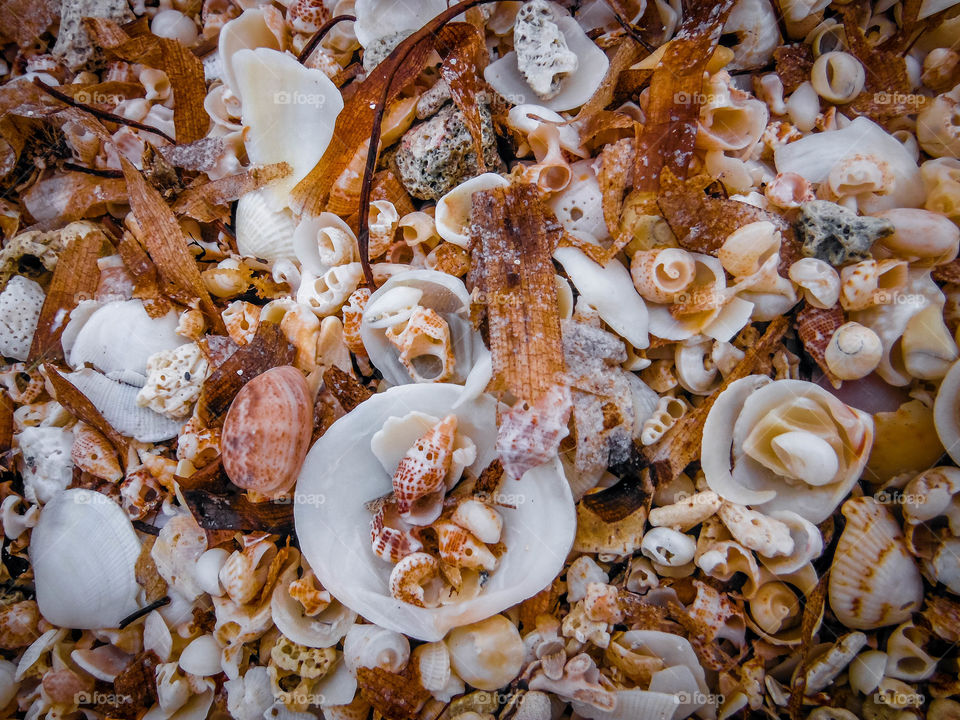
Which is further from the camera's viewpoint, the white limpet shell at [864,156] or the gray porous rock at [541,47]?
the gray porous rock at [541,47]

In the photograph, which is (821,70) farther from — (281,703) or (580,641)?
(281,703)

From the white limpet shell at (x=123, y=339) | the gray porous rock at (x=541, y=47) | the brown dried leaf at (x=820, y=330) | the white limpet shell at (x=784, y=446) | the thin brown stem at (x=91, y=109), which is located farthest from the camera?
the thin brown stem at (x=91, y=109)

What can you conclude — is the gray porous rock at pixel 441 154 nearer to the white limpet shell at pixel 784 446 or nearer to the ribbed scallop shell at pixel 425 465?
the ribbed scallop shell at pixel 425 465

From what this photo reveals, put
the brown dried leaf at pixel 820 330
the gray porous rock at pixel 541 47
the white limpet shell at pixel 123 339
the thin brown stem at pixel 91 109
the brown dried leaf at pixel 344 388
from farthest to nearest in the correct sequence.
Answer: the thin brown stem at pixel 91 109 < the white limpet shell at pixel 123 339 < the gray porous rock at pixel 541 47 < the brown dried leaf at pixel 344 388 < the brown dried leaf at pixel 820 330

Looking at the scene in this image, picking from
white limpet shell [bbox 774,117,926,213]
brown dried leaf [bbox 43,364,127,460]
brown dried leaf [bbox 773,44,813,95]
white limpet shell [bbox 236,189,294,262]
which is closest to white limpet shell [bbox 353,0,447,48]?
white limpet shell [bbox 236,189,294,262]

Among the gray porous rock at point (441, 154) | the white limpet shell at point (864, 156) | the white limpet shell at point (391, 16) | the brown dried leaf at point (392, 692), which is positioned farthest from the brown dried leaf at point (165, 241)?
the white limpet shell at point (864, 156)

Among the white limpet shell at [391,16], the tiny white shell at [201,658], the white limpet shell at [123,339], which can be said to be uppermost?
the white limpet shell at [391,16]
